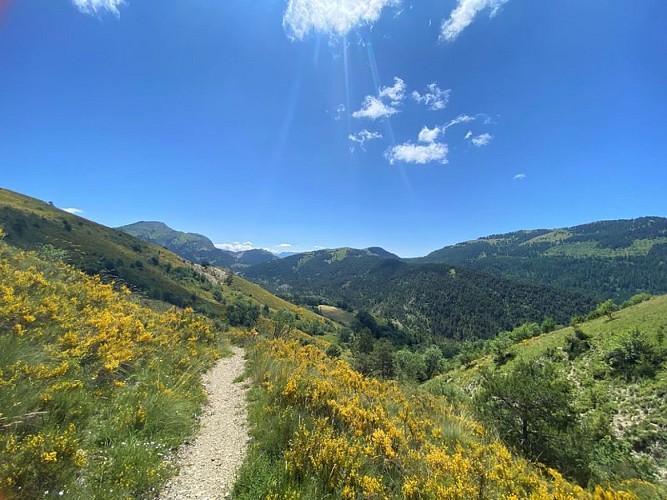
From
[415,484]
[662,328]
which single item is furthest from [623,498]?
[662,328]

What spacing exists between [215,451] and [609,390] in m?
27.6

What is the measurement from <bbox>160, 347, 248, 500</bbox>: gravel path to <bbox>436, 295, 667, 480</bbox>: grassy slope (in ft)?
29.9

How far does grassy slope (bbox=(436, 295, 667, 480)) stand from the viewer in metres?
15.9

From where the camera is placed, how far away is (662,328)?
77.9ft

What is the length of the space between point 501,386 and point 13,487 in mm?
11595

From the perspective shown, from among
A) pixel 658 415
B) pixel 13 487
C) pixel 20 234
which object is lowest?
pixel 658 415

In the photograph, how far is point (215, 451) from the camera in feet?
16.4

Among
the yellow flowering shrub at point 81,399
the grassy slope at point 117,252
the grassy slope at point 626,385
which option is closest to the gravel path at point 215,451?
the yellow flowering shrub at point 81,399

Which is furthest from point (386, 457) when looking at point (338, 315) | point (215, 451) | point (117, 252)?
point (338, 315)

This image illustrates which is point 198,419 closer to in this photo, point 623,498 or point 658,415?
point 623,498

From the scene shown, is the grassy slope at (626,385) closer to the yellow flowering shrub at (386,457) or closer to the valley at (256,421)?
the valley at (256,421)

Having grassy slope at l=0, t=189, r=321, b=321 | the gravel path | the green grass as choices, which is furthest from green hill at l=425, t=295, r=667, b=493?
the green grass

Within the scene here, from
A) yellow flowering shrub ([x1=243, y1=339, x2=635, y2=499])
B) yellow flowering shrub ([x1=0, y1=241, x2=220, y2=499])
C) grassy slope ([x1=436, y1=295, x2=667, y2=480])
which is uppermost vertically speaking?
yellow flowering shrub ([x1=0, y1=241, x2=220, y2=499])

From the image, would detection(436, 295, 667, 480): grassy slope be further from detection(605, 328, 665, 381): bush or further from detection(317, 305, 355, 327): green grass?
detection(317, 305, 355, 327): green grass
